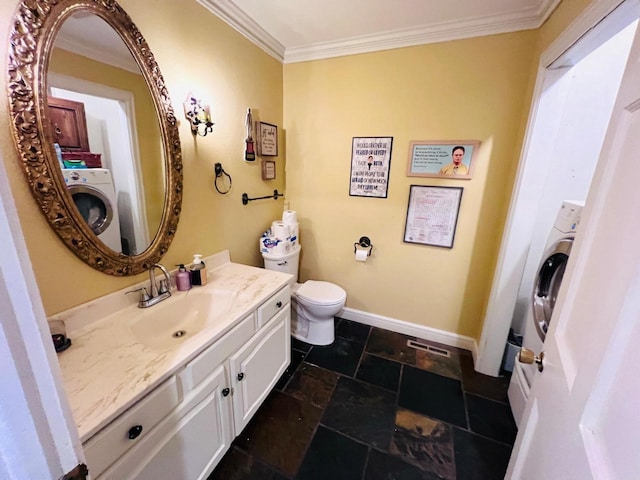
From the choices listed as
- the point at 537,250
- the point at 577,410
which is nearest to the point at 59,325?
the point at 577,410

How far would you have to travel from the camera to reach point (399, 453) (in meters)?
1.38

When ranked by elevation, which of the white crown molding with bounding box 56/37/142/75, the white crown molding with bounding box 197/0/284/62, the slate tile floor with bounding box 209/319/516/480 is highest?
the white crown molding with bounding box 197/0/284/62

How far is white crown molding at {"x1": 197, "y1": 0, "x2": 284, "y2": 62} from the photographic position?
154cm

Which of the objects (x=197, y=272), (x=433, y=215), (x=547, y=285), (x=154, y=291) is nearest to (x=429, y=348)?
(x=547, y=285)

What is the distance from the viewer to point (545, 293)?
1.55 meters

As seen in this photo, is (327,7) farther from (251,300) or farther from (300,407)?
(300,407)

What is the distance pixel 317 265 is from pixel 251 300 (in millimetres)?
1239

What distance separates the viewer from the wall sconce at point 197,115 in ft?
4.80

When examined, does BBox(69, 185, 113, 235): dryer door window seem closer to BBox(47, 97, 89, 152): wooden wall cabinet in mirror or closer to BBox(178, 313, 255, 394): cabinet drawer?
BBox(47, 97, 89, 152): wooden wall cabinet in mirror

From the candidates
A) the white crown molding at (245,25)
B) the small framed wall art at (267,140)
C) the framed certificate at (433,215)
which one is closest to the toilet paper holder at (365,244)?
the framed certificate at (433,215)

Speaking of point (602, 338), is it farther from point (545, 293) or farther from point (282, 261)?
point (282, 261)

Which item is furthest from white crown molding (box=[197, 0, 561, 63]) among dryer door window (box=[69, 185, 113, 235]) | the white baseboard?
the white baseboard

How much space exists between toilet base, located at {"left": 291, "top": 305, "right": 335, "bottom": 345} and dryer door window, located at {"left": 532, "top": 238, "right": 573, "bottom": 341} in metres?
1.34

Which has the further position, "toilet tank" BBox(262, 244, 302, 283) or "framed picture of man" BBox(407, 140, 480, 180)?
"toilet tank" BBox(262, 244, 302, 283)
